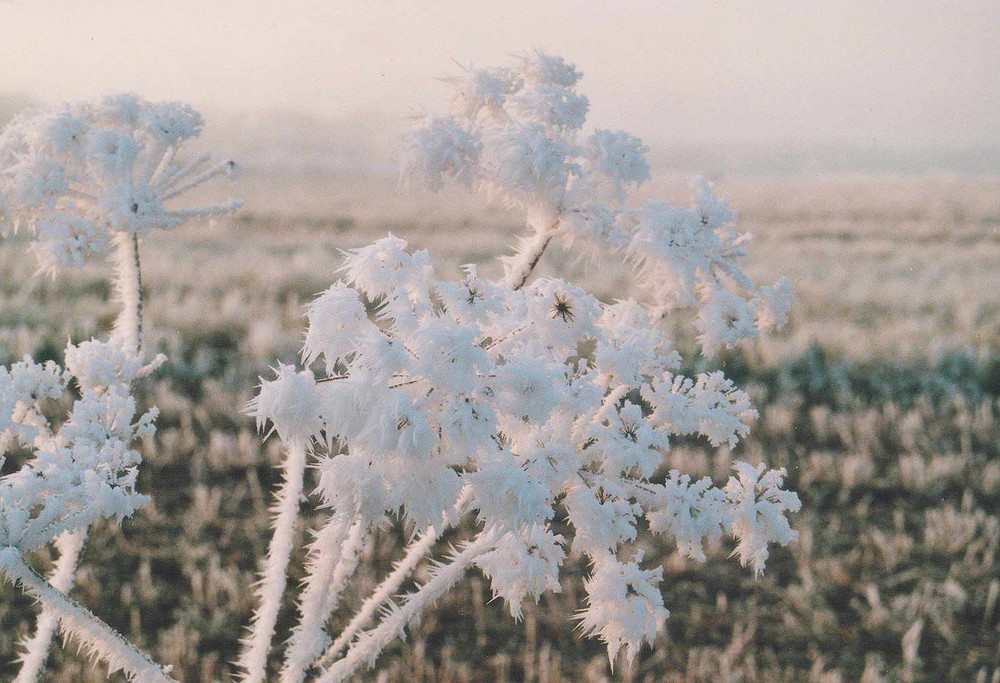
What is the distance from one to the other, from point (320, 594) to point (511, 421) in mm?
479

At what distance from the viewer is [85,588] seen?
13.8 ft

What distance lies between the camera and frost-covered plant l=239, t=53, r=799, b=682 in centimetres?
113

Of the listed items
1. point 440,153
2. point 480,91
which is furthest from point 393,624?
point 480,91

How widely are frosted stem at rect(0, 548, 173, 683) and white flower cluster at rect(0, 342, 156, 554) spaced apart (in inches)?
1.7

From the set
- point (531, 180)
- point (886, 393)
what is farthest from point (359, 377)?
point (886, 393)

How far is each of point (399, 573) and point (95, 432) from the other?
1.89 feet

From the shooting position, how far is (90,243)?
5.41ft

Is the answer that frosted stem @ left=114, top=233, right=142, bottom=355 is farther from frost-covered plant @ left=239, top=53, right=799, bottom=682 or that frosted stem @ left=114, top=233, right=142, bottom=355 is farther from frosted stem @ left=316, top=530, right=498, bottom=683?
frosted stem @ left=316, top=530, right=498, bottom=683

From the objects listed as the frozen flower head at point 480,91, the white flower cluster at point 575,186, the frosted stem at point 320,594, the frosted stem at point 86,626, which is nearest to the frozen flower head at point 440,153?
the white flower cluster at point 575,186

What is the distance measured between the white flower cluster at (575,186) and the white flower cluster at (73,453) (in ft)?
2.15

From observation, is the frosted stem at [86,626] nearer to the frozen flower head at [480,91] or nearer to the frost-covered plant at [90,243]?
the frost-covered plant at [90,243]

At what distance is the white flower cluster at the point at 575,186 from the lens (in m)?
1.47

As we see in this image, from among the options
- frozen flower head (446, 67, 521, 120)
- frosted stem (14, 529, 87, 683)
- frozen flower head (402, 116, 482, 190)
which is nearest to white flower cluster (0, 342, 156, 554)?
frosted stem (14, 529, 87, 683)

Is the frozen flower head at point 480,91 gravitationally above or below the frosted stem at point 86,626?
above
